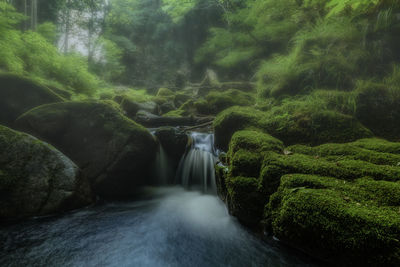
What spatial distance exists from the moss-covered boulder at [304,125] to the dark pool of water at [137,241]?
6.22 feet

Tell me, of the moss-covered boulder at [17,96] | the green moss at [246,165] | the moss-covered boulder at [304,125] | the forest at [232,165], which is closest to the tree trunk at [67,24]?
the forest at [232,165]

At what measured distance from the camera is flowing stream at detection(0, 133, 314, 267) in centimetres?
233

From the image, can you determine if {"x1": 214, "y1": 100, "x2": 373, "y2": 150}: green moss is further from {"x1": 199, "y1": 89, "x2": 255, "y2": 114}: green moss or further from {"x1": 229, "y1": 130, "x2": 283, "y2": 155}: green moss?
{"x1": 199, "y1": 89, "x2": 255, "y2": 114}: green moss

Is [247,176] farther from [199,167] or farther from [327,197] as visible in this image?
[199,167]

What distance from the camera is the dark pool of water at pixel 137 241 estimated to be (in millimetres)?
2332

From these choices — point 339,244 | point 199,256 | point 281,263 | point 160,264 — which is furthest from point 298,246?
point 160,264

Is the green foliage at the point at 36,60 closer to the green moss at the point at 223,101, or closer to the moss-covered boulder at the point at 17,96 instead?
the moss-covered boulder at the point at 17,96

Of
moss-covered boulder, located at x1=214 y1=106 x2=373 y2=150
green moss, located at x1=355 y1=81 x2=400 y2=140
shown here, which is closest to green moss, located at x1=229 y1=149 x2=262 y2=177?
moss-covered boulder, located at x1=214 y1=106 x2=373 y2=150

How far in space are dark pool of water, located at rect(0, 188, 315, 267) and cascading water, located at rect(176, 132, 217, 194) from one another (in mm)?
1344

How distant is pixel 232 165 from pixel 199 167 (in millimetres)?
2260

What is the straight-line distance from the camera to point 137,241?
2.78 m

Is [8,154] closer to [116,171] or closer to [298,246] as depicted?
[116,171]

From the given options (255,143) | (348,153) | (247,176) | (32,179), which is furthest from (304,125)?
(32,179)

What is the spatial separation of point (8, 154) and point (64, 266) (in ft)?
7.13
